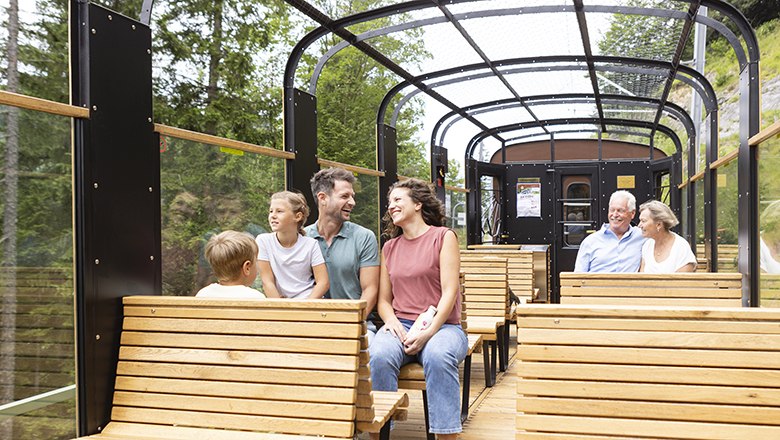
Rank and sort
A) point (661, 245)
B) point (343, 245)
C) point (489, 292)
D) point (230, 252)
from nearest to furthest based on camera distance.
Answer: point (230, 252) → point (343, 245) → point (661, 245) → point (489, 292)

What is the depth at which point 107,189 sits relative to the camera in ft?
11.7

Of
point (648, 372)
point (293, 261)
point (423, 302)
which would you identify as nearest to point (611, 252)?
point (423, 302)

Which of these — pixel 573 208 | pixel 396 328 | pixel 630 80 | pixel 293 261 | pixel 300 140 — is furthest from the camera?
pixel 573 208

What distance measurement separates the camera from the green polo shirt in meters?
4.28

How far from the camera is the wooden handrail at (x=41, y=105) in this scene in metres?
3.03

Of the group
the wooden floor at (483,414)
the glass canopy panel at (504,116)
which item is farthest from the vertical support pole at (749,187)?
the glass canopy panel at (504,116)

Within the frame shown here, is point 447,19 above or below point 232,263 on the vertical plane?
above

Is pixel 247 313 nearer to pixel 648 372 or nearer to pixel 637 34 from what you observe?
pixel 648 372

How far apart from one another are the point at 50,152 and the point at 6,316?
712 mm

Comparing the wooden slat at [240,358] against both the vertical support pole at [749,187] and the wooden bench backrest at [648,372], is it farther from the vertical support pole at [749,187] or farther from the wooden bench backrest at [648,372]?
the vertical support pole at [749,187]

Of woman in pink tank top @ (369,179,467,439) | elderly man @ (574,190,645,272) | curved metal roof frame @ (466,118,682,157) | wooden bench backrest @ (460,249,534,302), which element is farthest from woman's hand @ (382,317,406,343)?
curved metal roof frame @ (466,118,682,157)

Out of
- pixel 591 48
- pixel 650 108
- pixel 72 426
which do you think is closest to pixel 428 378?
pixel 72 426

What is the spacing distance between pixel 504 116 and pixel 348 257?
349 inches

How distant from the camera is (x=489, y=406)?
18.3 ft
